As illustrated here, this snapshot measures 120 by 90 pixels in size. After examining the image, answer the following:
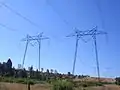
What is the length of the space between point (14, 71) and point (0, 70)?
7.26 m

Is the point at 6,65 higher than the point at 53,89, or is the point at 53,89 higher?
the point at 6,65

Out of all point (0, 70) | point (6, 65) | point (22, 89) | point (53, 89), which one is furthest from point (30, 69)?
point (53, 89)

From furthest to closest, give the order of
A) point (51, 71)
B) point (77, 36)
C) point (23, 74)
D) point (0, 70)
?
point (51, 71) < point (0, 70) < point (23, 74) < point (77, 36)

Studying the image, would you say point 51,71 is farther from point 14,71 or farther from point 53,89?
point 53,89

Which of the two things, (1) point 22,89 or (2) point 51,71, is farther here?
(2) point 51,71

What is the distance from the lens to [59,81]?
26.3 metres

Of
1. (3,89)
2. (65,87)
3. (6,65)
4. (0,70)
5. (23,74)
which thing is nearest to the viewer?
(65,87)

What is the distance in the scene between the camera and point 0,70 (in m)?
125

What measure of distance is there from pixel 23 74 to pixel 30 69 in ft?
92.1

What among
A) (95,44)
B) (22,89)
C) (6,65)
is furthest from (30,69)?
(22,89)

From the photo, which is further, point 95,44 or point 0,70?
point 0,70

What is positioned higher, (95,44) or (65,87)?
(95,44)

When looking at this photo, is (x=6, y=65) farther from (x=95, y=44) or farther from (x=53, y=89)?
(x=53, y=89)

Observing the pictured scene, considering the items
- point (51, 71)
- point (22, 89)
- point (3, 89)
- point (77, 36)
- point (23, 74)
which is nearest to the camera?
point (3, 89)
